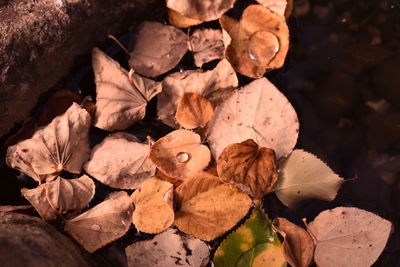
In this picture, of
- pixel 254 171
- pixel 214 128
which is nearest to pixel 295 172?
pixel 254 171

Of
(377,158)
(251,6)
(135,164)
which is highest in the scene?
(251,6)

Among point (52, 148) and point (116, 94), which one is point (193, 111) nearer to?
point (116, 94)

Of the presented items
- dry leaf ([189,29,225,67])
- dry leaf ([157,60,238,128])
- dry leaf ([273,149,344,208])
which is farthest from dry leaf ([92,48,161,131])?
dry leaf ([273,149,344,208])

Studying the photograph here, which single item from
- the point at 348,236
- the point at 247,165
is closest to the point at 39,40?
the point at 247,165

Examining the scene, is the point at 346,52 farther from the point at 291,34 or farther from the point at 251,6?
the point at 251,6

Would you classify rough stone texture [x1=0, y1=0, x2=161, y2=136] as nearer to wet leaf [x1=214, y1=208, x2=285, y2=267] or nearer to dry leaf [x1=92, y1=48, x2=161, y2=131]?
dry leaf [x1=92, y1=48, x2=161, y2=131]
